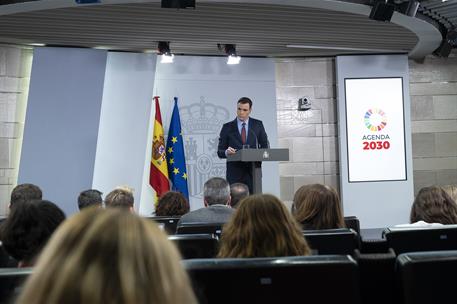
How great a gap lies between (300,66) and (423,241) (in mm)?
6613

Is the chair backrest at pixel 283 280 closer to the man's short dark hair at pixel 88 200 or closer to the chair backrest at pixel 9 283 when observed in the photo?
the chair backrest at pixel 9 283

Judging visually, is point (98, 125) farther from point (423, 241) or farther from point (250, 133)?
point (423, 241)

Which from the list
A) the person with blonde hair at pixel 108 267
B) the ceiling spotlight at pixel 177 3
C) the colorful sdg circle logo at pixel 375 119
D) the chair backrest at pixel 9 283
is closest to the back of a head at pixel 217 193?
the ceiling spotlight at pixel 177 3

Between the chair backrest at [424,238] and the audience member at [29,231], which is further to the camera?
the chair backrest at [424,238]

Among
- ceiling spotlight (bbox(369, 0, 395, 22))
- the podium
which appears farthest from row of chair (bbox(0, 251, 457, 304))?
ceiling spotlight (bbox(369, 0, 395, 22))

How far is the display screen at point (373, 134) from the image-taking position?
28.2 ft

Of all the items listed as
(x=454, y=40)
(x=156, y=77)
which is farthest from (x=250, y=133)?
(x=454, y=40)

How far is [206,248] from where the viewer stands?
7.85ft

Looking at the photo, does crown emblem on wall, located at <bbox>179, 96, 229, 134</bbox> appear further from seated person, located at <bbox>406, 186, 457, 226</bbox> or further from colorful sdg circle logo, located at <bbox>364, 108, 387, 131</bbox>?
seated person, located at <bbox>406, 186, 457, 226</bbox>

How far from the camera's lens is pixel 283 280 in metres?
1.46

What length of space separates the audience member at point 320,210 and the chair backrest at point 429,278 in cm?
137

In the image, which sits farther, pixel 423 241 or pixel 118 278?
pixel 423 241

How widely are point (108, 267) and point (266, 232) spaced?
126 cm

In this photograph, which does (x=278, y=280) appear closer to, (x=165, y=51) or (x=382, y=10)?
(x=382, y=10)
